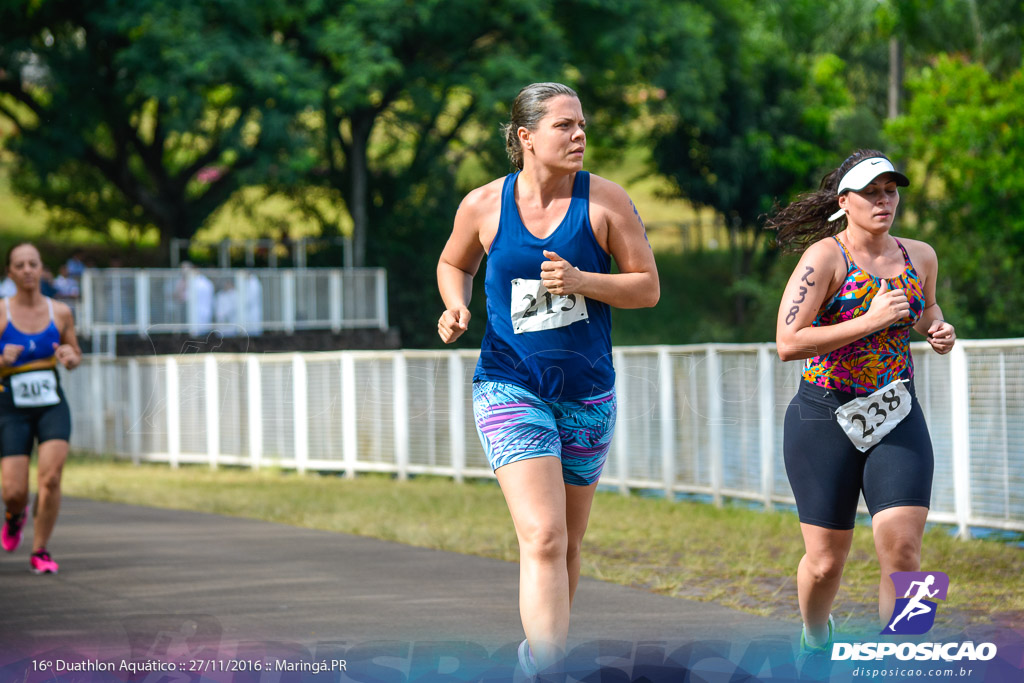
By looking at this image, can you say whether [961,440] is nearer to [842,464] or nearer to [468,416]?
[842,464]

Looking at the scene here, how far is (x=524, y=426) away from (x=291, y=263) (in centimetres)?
2855

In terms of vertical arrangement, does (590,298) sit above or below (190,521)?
above

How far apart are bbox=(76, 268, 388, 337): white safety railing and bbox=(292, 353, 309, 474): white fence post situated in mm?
7149

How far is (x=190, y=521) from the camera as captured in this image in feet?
39.5

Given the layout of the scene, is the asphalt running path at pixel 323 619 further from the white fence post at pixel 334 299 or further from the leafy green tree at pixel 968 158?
the leafy green tree at pixel 968 158

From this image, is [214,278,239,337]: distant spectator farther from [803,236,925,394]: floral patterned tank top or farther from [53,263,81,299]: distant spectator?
[803,236,925,394]: floral patterned tank top

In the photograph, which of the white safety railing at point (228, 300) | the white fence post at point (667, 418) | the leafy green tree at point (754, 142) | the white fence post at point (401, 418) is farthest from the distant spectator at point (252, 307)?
the leafy green tree at point (754, 142)

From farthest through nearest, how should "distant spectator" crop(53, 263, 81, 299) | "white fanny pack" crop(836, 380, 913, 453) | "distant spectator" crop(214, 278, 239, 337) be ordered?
"distant spectator" crop(214, 278, 239, 337)
"distant spectator" crop(53, 263, 81, 299)
"white fanny pack" crop(836, 380, 913, 453)

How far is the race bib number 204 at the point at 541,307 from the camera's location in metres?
4.51

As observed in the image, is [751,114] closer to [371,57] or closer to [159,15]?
[371,57]

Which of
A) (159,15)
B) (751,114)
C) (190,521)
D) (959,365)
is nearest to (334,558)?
(190,521)

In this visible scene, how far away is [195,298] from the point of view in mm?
25547

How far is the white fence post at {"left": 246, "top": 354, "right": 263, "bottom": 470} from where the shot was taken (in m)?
18.8

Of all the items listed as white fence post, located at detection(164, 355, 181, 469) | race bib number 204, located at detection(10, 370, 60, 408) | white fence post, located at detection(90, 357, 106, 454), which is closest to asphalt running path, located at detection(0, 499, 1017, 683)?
race bib number 204, located at detection(10, 370, 60, 408)
